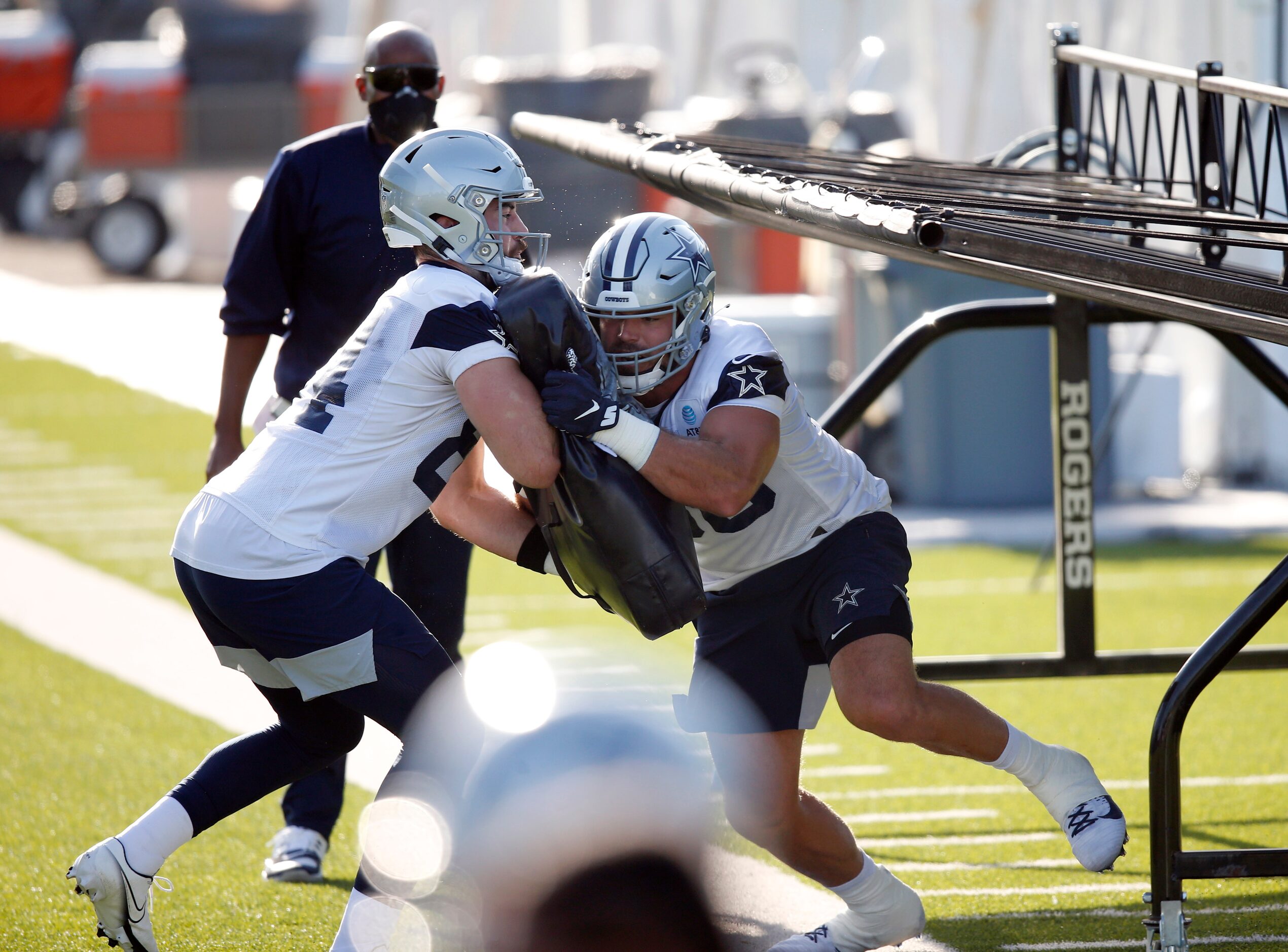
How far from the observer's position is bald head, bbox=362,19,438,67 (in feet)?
15.1

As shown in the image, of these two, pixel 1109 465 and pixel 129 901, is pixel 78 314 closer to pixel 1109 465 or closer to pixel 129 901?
pixel 1109 465

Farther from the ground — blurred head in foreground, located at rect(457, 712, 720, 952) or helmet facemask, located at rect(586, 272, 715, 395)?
helmet facemask, located at rect(586, 272, 715, 395)

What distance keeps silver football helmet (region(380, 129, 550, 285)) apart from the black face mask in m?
1.22

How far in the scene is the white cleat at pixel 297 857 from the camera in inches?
170

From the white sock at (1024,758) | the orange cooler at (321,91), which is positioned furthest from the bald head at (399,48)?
the orange cooler at (321,91)

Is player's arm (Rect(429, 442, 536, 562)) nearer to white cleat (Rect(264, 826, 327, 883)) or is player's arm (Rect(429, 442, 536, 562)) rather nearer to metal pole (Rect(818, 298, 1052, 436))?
white cleat (Rect(264, 826, 327, 883))

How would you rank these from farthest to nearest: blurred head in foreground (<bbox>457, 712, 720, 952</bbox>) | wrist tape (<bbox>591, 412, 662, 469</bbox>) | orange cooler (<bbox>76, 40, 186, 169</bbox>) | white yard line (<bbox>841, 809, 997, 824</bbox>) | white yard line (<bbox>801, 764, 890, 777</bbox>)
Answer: orange cooler (<bbox>76, 40, 186, 169</bbox>), white yard line (<bbox>801, 764, 890, 777</bbox>), white yard line (<bbox>841, 809, 997, 824</bbox>), wrist tape (<bbox>591, 412, 662, 469</bbox>), blurred head in foreground (<bbox>457, 712, 720, 952</bbox>)

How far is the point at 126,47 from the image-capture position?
2480cm

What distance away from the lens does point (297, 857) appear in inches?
171

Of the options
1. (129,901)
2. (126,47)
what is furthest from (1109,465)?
(126,47)

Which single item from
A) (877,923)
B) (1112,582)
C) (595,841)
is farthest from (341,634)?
(1112,582)

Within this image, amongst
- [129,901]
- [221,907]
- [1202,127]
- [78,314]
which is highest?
[1202,127]

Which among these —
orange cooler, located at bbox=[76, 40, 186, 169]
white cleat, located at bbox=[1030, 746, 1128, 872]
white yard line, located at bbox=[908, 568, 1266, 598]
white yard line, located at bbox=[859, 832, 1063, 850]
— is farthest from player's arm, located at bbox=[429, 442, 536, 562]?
orange cooler, located at bbox=[76, 40, 186, 169]

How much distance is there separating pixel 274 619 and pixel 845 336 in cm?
798
